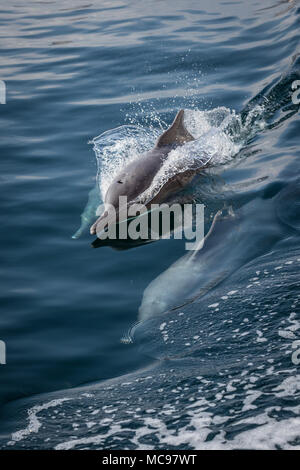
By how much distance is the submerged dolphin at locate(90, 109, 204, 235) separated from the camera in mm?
7945

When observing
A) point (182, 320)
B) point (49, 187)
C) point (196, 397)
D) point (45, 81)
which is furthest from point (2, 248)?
point (45, 81)

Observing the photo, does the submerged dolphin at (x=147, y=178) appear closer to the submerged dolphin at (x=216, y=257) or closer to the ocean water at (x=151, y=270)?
the ocean water at (x=151, y=270)

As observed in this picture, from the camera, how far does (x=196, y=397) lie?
4.63 meters

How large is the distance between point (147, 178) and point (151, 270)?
1829mm

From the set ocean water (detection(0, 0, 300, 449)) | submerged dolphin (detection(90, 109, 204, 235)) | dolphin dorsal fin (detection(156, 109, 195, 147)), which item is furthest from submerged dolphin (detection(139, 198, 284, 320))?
dolphin dorsal fin (detection(156, 109, 195, 147))

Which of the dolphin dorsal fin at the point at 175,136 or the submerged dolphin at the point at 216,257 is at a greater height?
the dolphin dorsal fin at the point at 175,136

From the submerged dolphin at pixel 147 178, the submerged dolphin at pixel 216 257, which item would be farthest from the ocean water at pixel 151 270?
the submerged dolphin at pixel 147 178

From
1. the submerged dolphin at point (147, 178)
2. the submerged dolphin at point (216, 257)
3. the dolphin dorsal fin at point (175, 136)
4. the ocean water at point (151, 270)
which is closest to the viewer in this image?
the ocean water at point (151, 270)

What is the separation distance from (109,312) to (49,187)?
3462 millimetres

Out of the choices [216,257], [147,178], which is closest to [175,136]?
[147,178]

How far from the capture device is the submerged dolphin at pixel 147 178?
7945 mm

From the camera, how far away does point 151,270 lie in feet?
22.8

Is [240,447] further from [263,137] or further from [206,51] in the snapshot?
[206,51]

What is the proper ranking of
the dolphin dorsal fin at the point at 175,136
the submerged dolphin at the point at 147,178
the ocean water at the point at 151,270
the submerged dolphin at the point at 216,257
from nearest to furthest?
the ocean water at the point at 151,270
the submerged dolphin at the point at 216,257
the submerged dolphin at the point at 147,178
the dolphin dorsal fin at the point at 175,136
